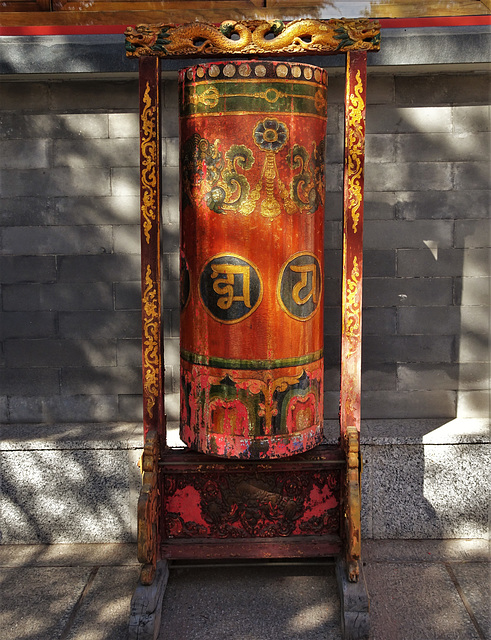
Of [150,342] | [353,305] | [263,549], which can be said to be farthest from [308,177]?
[263,549]

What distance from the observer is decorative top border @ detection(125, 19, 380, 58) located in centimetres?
290

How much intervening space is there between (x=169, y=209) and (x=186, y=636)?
2721 millimetres

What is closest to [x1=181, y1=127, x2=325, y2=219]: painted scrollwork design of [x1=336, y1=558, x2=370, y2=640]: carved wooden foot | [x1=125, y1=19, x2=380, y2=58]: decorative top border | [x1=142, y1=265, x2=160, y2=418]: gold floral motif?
[x1=125, y1=19, x2=380, y2=58]: decorative top border

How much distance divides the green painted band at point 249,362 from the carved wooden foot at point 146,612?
121 centimetres

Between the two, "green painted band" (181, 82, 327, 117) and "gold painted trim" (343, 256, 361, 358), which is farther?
"gold painted trim" (343, 256, 361, 358)

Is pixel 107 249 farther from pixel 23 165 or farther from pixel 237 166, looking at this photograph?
pixel 237 166

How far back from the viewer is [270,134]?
2.85 meters

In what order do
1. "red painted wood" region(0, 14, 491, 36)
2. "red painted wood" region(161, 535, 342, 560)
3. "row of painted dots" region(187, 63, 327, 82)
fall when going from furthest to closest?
"red painted wood" region(0, 14, 491, 36) → "red painted wood" region(161, 535, 342, 560) → "row of painted dots" region(187, 63, 327, 82)

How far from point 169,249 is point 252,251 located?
5.03 feet

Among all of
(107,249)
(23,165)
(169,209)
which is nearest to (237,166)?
(169,209)

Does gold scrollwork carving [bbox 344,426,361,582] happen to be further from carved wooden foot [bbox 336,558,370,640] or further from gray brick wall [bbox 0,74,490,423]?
gray brick wall [bbox 0,74,490,423]

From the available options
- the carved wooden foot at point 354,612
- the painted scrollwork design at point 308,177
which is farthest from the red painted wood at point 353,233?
the carved wooden foot at point 354,612

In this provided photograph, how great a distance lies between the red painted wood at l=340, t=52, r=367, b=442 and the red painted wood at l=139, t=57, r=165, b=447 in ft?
3.19

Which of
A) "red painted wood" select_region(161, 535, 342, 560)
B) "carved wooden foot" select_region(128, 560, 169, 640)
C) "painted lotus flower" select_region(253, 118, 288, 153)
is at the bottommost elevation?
"carved wooden foot" select_region(128, 560, 169, 640)
